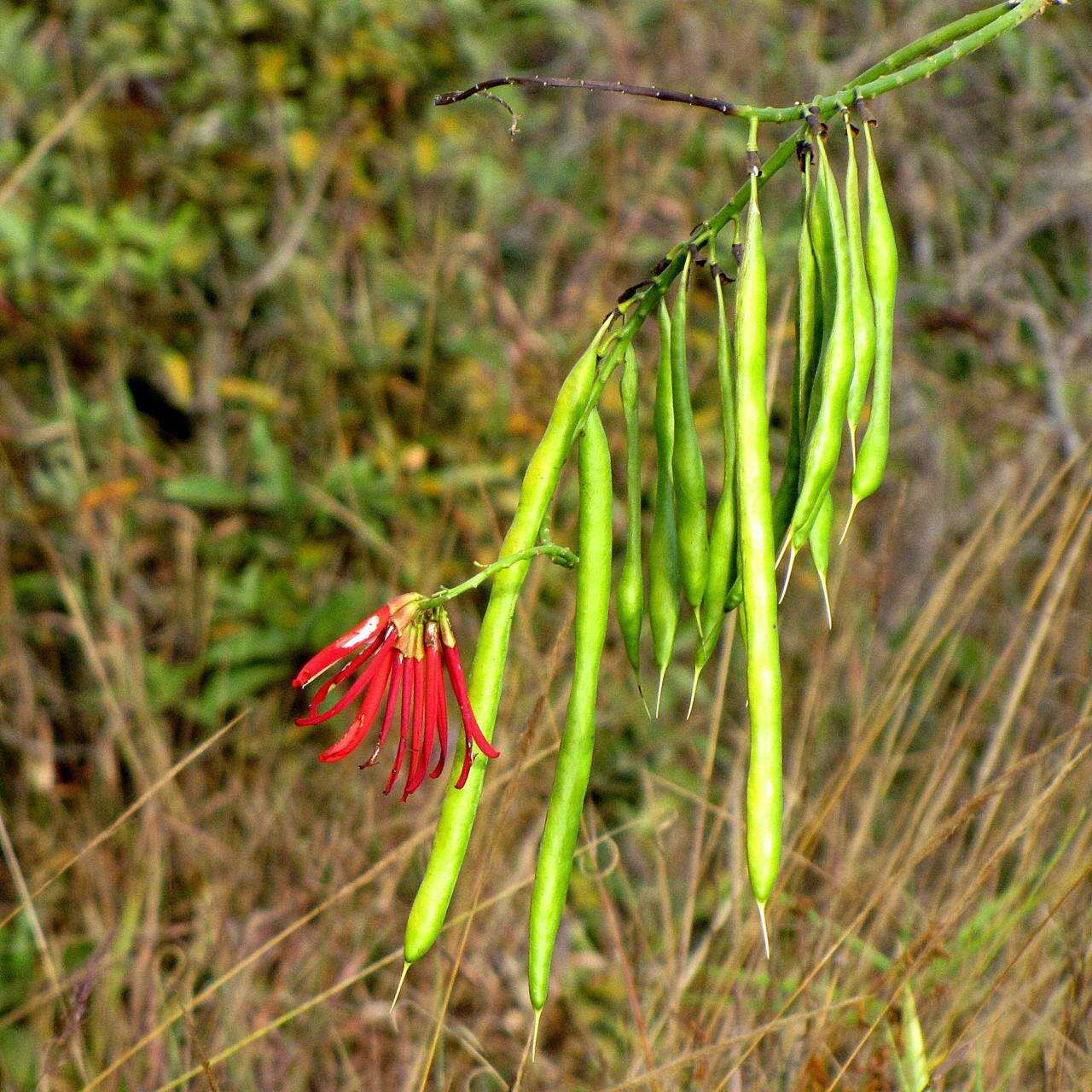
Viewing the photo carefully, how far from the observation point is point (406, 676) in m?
0.80

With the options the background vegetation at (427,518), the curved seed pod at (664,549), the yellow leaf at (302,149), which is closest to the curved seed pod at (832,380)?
the curved seed pod at (664,549)

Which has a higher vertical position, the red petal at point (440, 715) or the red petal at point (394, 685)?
the red petal at point (394, 685)

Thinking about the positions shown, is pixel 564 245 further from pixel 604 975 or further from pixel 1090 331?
pixel 604 975

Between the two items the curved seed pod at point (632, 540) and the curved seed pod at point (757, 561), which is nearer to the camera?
the curved seed pod at point (757, 561)

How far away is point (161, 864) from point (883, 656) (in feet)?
4.73

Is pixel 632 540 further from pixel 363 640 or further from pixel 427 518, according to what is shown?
pixel 427 518

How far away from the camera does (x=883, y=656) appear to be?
273 centimetres

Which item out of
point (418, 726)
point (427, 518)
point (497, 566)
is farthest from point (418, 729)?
point (427, 518)

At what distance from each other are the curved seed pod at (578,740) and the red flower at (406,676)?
0.11 m

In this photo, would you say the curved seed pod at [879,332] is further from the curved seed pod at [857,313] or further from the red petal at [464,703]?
the red petal at [464,703]

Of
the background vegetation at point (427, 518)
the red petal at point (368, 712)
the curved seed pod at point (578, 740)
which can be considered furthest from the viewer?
the background vegetation at point (427, 518)

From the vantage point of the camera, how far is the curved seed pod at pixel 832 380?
33.4 inches

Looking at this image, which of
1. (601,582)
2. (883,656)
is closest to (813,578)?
(883,656)

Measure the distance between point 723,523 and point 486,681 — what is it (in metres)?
0.19
